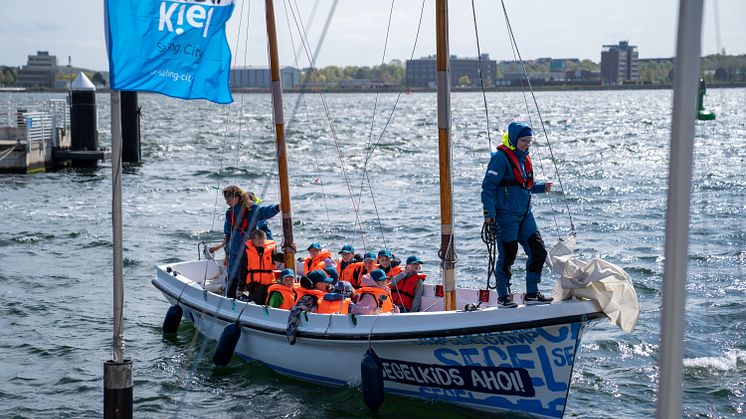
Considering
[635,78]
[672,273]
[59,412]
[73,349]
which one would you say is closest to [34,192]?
[73,349]

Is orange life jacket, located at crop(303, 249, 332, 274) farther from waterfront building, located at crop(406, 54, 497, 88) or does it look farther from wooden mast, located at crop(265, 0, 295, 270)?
waterfront building, located at crop(406, 54, 497, 88)

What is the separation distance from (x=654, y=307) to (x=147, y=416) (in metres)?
8.91

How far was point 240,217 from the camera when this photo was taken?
13828mm

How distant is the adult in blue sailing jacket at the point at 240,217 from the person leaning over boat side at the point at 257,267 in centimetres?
9

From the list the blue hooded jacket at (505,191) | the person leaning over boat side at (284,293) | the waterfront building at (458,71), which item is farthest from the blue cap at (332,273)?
the waterfront building at (458,71)

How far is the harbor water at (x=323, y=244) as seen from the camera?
1309 centimetres

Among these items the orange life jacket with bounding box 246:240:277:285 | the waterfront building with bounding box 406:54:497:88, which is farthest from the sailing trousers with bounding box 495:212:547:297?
the waterfront building with bounding box 406:54:497:88

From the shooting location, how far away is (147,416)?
12602 mm

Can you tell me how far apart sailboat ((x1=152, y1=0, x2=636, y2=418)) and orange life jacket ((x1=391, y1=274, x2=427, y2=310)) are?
30cm

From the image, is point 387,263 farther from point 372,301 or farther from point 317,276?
point 372,301

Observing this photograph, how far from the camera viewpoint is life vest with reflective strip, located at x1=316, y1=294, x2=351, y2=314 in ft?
40.6

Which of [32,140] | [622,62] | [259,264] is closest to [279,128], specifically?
[259,264]

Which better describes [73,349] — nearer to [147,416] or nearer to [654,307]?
[147,416]

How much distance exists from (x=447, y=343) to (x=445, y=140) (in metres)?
2.09
